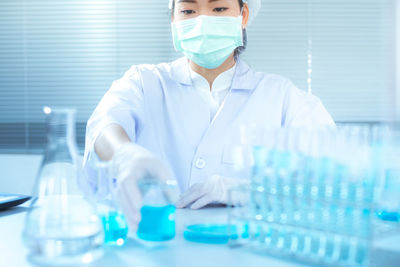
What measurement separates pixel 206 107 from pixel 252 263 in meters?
Answer: 1.05

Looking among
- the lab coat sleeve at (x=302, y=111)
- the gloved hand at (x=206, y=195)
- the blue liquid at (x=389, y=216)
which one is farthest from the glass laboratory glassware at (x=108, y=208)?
the lab coat sleeve at (x=302, y=111)

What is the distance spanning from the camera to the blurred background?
3.02 meters

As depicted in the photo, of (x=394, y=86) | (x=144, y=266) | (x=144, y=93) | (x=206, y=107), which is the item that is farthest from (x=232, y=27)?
(x=394, y=86)

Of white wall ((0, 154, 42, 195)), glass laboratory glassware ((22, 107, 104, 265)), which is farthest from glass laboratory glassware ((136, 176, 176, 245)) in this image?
white wall ((0, 154, 42, 195))

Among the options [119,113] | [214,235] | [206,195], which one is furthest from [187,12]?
[214,235]

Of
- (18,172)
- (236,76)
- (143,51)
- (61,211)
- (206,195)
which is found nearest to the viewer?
(61,211)

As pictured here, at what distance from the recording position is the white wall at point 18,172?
291 centimetres

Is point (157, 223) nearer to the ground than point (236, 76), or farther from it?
nearer to the ground

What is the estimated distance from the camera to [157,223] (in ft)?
2.69

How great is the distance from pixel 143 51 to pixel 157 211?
7.97ft

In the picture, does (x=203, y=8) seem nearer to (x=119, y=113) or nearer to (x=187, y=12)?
(x=187, y=12)

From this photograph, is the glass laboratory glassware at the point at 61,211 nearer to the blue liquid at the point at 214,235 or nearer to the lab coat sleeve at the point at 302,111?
the blue liquid at the point at 214,235

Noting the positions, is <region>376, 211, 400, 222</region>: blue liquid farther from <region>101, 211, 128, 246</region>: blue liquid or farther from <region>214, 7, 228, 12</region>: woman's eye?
<region>214, 7, 228, 12</region>: woman's eye

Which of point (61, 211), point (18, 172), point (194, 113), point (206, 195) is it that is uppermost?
point (194, 113)
